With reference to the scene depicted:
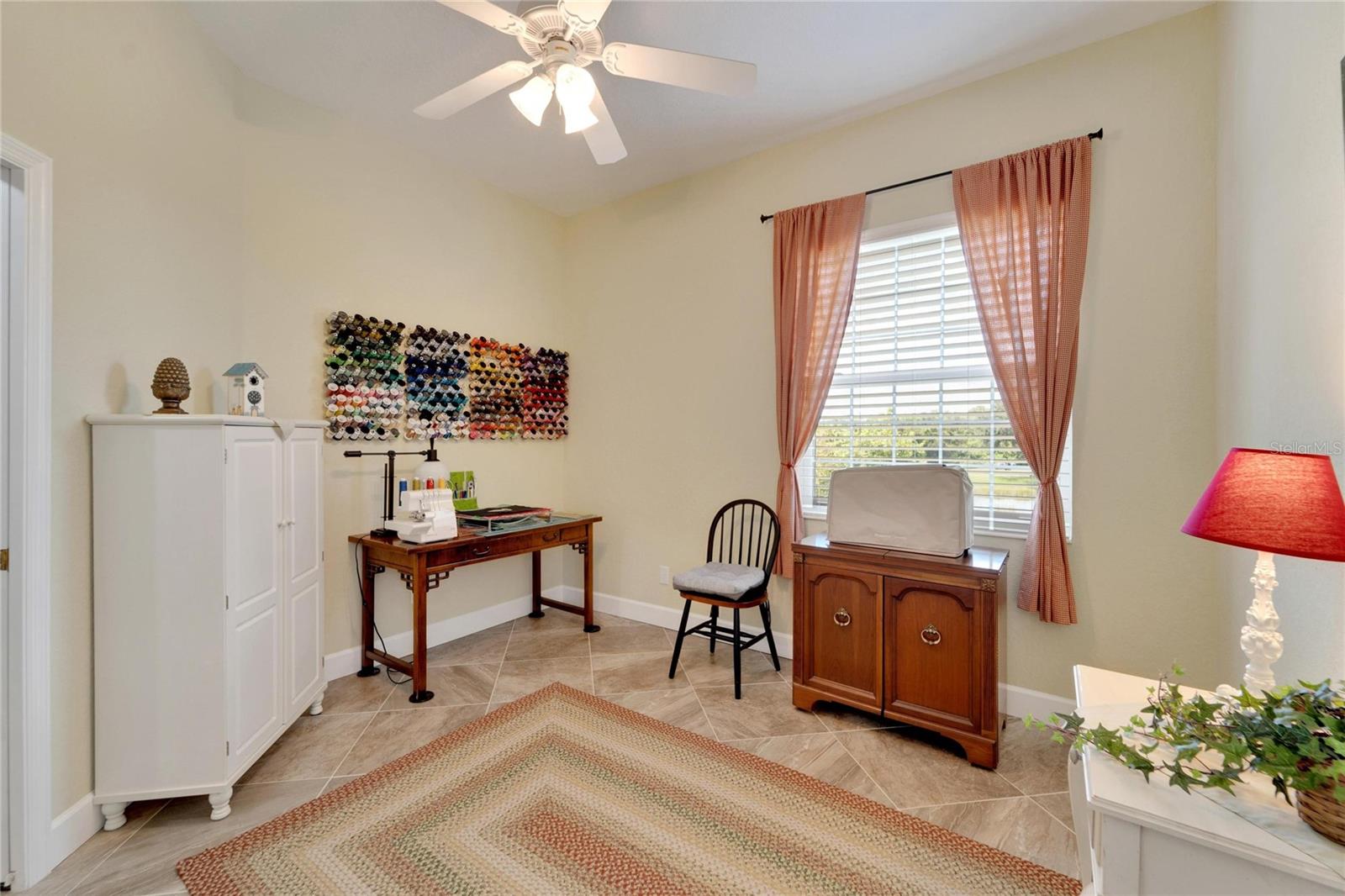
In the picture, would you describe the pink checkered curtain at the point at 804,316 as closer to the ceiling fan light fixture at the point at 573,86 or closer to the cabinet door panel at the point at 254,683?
the ceiling fan light fixture at the point at 573,86

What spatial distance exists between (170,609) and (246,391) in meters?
0.86

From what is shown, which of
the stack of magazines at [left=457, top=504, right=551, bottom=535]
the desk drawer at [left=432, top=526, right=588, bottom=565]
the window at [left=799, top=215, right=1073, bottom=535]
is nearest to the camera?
the window at [left=799, top=215, right=1073, bottom=535]

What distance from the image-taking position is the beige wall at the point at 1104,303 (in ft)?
7.00

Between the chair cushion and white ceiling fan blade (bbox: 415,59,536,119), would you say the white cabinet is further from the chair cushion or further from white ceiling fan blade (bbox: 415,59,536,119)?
the chair cushion

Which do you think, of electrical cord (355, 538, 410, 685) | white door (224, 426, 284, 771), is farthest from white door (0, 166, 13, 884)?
electrical cord (355, 538, 410, 685)

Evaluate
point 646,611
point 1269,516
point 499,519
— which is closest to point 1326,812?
point 1269,516

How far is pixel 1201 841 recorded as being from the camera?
83cm

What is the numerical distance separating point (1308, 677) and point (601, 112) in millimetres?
2685

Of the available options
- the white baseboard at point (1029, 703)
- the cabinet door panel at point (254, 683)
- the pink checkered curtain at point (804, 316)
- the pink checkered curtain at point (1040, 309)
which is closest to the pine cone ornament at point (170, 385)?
the cabinet door panel at point (254, 683)

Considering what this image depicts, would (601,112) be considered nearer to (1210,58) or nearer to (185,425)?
(185,425)

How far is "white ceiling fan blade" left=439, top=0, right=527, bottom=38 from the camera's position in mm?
1606

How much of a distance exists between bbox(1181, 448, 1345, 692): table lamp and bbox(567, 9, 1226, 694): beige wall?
1.19 meters

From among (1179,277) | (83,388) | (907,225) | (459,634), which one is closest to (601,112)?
(907,225)

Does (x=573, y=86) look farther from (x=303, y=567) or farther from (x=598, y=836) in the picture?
(x=598, y=836)
